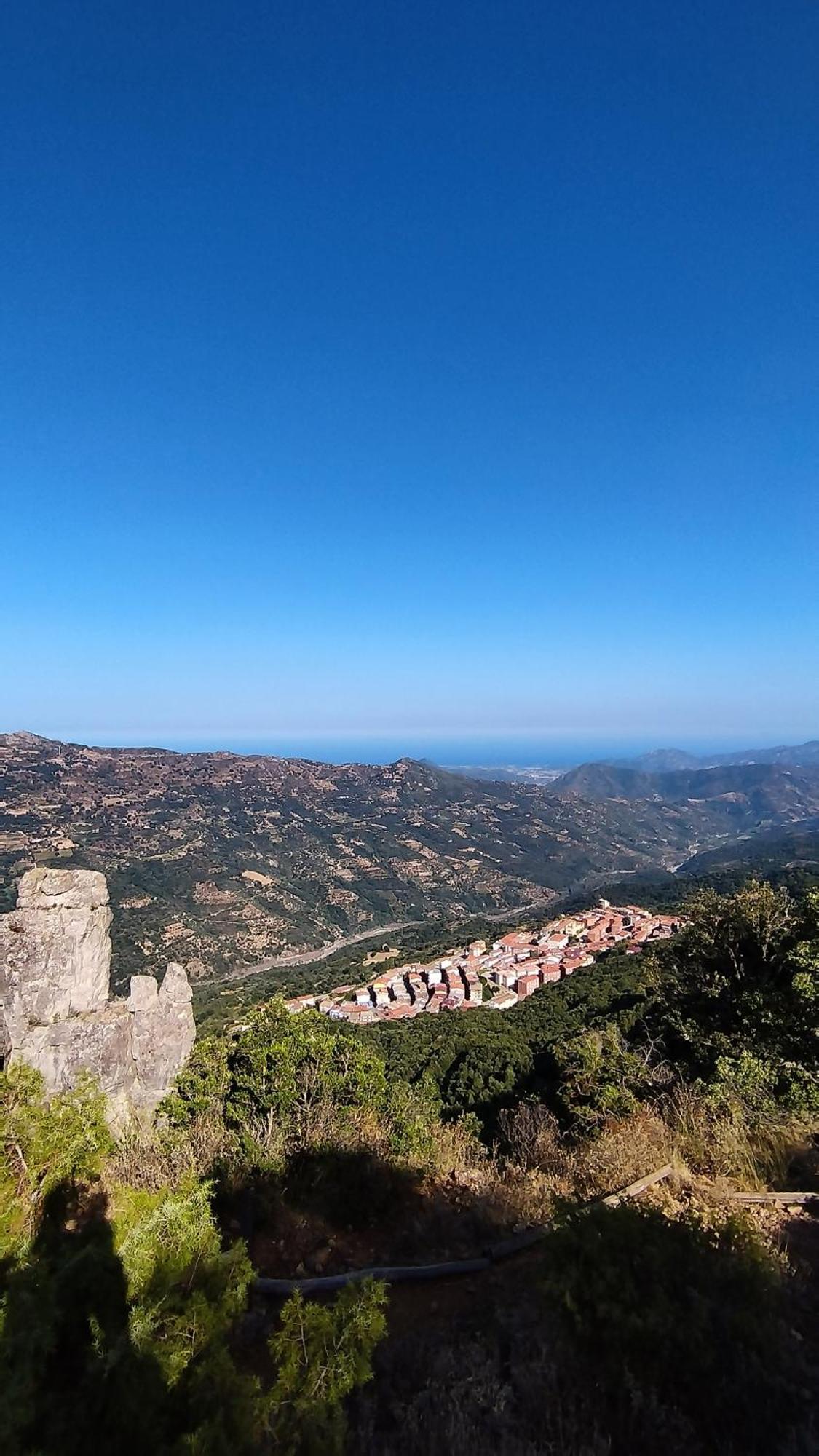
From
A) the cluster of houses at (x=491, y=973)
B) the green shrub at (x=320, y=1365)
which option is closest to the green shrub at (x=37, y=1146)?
the green shrub at (x=320, y=1365)

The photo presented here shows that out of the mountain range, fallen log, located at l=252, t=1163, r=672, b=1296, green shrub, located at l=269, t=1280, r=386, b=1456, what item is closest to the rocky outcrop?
fallen log, located at l=252, t=1163, r=672, b=1296

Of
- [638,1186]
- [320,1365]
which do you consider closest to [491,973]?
[638,1186]

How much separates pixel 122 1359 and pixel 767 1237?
436cm

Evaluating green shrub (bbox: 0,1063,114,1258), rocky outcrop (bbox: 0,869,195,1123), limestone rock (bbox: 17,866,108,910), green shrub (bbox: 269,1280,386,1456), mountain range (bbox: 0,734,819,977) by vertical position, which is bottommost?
mountain range (bbox: 0,734,819,977)

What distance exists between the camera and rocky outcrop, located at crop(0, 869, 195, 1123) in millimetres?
9969

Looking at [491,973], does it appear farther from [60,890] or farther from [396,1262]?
[396,1262]

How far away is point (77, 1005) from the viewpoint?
10.8 metres

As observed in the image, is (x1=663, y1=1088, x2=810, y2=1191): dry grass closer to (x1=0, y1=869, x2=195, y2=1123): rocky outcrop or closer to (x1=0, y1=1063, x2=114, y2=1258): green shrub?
(x1=0, y1=1063, x2=114, y2=1258): green shrub

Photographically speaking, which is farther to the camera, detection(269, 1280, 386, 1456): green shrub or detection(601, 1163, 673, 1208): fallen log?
detection(601, 1163, 673, 1208): fallen log

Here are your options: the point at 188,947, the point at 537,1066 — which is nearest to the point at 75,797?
the point at 188,947

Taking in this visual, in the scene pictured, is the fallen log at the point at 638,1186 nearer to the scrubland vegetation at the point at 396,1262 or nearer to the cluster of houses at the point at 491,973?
the scrubland vegetation at the point at 396,1262

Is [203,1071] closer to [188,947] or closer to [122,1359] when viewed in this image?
[122,1359]

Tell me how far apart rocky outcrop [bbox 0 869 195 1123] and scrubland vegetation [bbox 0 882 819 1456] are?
258 cm

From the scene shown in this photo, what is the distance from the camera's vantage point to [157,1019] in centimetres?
1153
